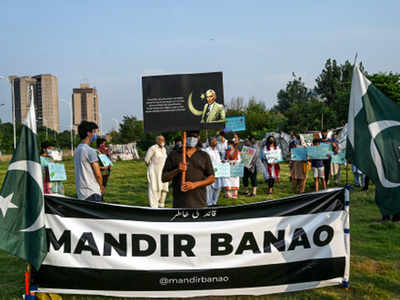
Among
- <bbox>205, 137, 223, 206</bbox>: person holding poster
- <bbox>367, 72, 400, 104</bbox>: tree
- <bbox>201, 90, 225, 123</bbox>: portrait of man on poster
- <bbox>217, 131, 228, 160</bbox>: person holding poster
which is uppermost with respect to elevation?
<bbox>367, 72, 400, 104</bbox>: tree

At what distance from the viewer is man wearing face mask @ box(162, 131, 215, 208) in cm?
509

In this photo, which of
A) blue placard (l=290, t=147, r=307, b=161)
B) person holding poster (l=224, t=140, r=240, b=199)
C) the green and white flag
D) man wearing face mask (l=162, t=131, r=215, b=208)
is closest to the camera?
the green and white flag

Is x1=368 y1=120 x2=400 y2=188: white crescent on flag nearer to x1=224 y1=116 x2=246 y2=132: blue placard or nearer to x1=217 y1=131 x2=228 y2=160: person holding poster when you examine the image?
x1=217 y1=131 x2=228 y2=160: person holding poster

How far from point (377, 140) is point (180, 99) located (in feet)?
7.87

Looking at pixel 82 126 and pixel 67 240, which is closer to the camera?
pixel 67 240

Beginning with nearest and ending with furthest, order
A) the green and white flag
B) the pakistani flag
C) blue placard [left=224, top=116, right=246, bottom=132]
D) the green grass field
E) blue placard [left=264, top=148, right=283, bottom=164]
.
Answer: the green and white flag
the pakistani flag
the green grass field
blue placard [left=224, top=116, right=246, bottom=132]
blue placard [left=264, top=148, right=283, bottom=164]

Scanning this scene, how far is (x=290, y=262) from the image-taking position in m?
4.64

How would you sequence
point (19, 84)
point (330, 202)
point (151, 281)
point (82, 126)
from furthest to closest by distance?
point (19, 84)
point (82, 126)
point (330, 202)
point (151, 281)

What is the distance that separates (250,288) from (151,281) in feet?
3.79

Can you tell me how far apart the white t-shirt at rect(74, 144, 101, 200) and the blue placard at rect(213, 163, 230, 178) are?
17.9 ft

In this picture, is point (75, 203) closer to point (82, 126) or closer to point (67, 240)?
point (67, 240)

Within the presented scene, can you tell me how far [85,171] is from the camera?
6.04m

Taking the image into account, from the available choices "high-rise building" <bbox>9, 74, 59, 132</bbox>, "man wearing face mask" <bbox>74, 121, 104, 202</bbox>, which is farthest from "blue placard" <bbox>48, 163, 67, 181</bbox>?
"high-rise building" <bbox>9, 74, 59, 132</bbox>

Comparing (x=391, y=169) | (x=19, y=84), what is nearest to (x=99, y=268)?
(x=391, y=169)
